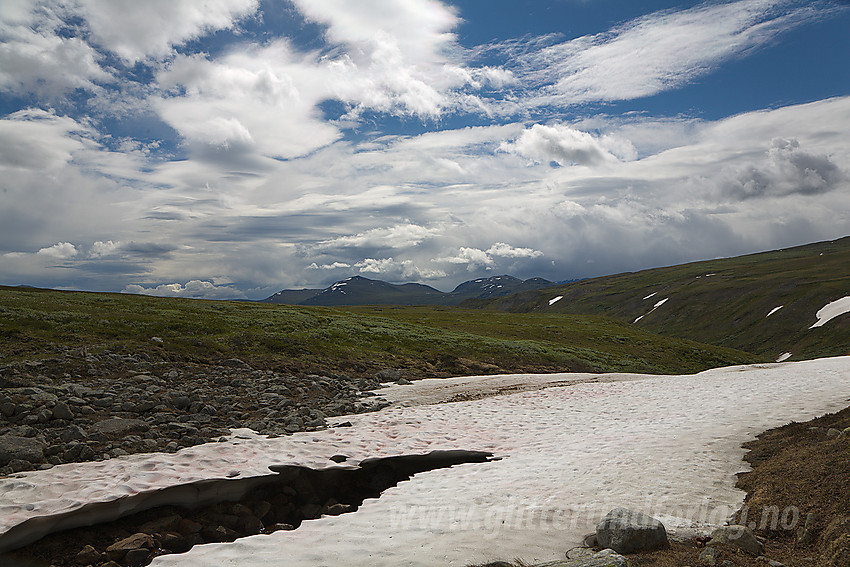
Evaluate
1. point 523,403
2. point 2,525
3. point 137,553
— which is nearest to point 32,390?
point 2,525

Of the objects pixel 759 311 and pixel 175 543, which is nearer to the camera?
pixel 175 543

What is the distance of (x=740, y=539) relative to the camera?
802 cm

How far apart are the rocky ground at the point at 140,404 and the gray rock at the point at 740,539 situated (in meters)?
13.4

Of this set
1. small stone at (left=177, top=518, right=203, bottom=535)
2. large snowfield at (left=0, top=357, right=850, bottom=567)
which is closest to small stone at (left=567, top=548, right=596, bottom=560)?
large snowfield at (left=0, top=357, right=850, bottom=567)

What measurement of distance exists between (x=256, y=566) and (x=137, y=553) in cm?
276

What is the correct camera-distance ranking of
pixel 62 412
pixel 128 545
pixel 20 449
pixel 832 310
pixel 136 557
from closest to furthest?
pixel 136 557, pixel 128 545, pixel 20 449, pixel 62 412, pixel 832 310

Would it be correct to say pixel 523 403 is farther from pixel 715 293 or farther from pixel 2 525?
pixel 715 293

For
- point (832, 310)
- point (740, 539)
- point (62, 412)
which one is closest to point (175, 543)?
point (62, 412)

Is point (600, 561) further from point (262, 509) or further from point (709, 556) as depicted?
point (262, 509)

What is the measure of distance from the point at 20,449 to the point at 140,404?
5831mm

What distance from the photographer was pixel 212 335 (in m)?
37.3

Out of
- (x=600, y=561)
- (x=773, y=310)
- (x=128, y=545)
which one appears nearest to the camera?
(x=600, y=561)

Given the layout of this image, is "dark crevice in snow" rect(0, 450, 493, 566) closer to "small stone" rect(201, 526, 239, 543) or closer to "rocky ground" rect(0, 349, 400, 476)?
"small stone" rect(201, 526, 239, 543)

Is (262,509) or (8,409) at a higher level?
(8,409)
